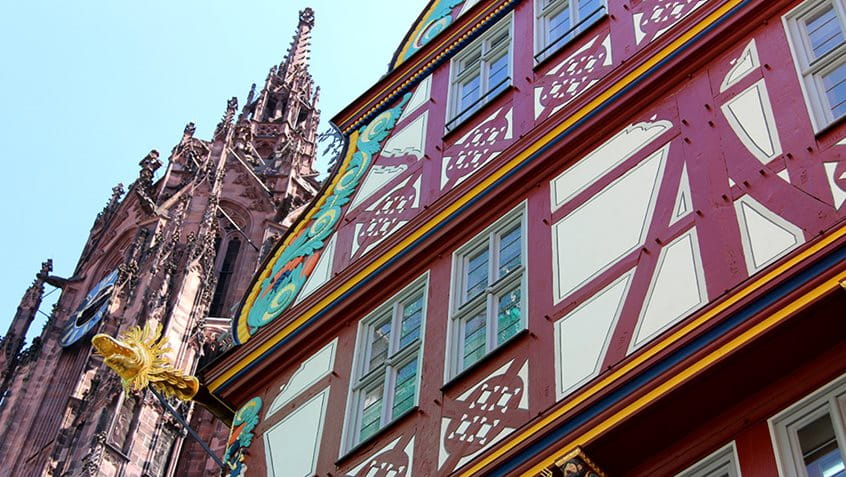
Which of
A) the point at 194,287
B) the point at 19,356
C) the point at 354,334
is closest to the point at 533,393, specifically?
the point at 354,334

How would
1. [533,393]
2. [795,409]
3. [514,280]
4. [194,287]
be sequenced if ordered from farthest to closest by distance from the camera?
[194,287] < [514,280] < [533,393] < [795,409]

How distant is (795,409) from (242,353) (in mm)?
5604

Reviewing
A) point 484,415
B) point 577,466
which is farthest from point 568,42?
point 577,466

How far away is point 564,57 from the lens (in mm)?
11977

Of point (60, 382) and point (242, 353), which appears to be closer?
point (242, 353)

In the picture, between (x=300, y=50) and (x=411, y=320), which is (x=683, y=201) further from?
(x=300, y=50)

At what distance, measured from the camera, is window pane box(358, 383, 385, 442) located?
1035 cm

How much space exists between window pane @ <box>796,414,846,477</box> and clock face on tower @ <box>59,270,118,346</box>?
134ft

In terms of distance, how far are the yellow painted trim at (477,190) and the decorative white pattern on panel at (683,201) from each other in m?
1.46

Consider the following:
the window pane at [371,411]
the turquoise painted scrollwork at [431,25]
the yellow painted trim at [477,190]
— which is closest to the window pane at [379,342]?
the window pane at [371,411]

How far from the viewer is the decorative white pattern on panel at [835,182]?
324 inches

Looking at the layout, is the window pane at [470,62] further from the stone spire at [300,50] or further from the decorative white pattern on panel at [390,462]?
the stone spire at [300,50]

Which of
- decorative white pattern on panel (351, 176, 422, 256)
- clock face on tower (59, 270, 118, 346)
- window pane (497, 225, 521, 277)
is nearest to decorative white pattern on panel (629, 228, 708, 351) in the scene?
window pane (497, 225, 521, 277)

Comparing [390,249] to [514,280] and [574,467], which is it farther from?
[574,467]
